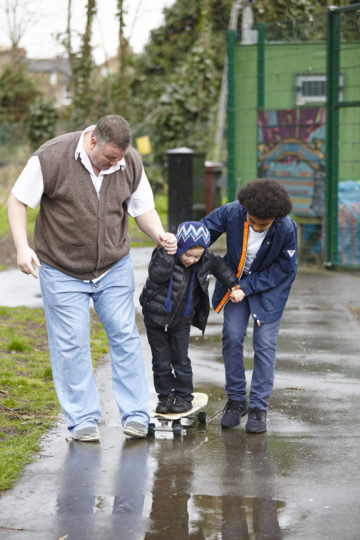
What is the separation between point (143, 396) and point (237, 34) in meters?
8.88

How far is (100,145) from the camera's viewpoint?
15.7 feet

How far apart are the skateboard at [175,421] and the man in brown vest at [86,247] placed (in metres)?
0.10

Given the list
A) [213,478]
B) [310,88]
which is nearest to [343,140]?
[310,88]

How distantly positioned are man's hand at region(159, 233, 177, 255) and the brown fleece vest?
0.80 feet

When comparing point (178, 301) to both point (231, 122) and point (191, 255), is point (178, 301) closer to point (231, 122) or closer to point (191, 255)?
point (191, 255)

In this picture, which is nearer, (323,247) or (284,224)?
(284,224)

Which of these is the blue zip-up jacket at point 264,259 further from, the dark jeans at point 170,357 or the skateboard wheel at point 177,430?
the skateboard wheel at point 177,430

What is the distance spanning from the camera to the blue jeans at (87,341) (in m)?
5.09

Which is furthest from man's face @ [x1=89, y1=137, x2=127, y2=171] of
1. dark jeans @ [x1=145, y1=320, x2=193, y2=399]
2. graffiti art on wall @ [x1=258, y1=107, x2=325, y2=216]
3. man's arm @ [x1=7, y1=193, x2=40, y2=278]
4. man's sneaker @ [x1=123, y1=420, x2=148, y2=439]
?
graffiti art on wall @ [x1=258, y1=107, x2=325, y2=216]

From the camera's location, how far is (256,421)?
526 cm

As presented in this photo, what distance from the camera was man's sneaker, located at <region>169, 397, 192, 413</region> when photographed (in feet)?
17.7

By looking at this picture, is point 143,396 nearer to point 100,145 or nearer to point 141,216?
point 141,216

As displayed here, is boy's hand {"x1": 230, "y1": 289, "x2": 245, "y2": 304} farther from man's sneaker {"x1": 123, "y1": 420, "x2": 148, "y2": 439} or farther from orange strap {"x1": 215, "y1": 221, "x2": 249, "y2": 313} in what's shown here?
man's sneaker {"x1": 123, "y1": 420, "x2": 148, "y2": 439}

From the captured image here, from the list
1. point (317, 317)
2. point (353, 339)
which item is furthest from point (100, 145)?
point (317, 317)
